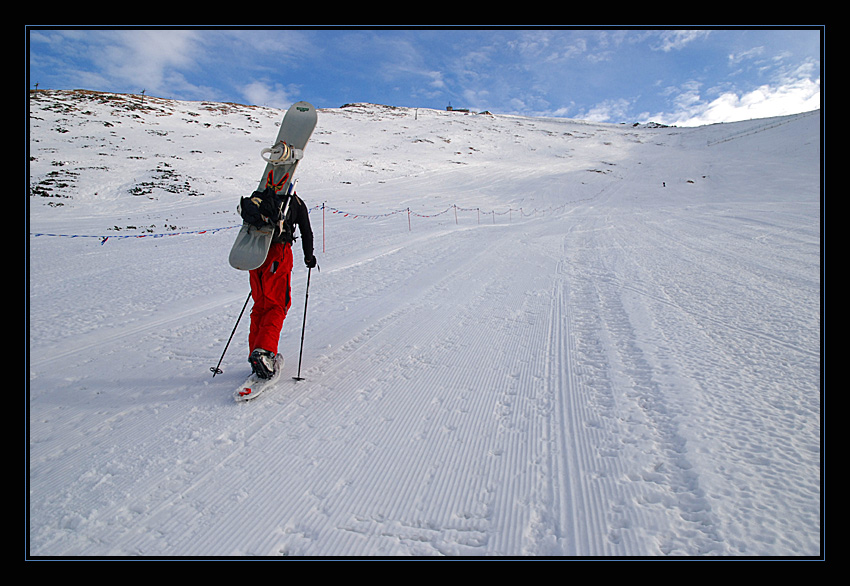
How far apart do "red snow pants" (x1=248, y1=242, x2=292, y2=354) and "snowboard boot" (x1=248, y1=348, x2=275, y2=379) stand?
8cm

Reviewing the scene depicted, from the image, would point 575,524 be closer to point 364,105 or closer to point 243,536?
point 243,536

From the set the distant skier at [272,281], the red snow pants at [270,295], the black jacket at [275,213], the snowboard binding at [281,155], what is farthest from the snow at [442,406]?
the snowboard binding at [281,155]

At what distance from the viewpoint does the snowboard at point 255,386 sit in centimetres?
300

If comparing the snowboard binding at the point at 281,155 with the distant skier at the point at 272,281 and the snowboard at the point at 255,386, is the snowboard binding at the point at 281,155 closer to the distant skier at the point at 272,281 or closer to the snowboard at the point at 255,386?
the distant skier at the point at 272,281

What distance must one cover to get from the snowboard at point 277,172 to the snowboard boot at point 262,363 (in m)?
0.68

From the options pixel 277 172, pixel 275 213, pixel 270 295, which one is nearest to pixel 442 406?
pixel 270 295

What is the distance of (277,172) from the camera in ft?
11.2

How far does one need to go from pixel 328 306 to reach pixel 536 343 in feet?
9.65

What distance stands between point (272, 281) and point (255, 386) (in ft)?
2.82

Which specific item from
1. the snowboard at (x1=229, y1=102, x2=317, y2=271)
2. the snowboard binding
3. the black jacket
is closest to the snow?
the snowboard at (x1=229, y1=102, x2=317, y2=271)

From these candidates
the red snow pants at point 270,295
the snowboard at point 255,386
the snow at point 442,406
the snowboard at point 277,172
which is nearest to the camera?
Answer: the snow at point 442,406

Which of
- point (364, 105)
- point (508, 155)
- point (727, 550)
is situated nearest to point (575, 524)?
point (727, 550)

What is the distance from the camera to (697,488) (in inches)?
78.3

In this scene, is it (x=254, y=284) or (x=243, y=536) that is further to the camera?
(x=254, y=284)
